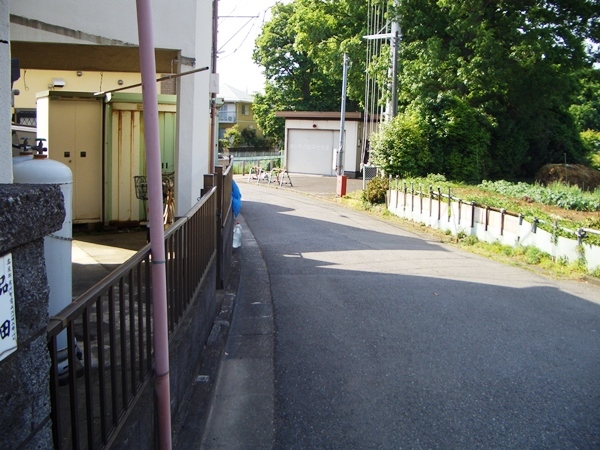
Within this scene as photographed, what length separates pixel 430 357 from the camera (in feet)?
21.2

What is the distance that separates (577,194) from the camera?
60.2 feet

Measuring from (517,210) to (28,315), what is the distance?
14878 millimetres

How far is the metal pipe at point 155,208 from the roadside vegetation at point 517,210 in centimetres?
1017

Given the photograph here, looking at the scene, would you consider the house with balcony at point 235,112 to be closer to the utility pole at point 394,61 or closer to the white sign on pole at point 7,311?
the utility pole at point 394,61

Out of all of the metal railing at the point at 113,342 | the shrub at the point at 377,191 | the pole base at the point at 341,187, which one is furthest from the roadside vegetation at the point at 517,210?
the metal railing at the point at 113,342

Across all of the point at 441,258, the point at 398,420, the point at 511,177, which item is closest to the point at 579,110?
the point at 511,177

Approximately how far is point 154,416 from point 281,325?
3924 millimetres

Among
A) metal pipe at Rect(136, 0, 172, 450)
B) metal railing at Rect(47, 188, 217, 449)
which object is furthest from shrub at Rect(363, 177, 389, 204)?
metal pipe at Rect(136, 0, 172, 450)

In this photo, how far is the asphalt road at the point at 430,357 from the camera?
491 centimetres

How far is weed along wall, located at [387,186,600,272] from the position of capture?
12.6 meters

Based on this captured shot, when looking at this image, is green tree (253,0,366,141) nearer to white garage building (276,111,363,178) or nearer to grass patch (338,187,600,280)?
white garage building (276,111,363,178)

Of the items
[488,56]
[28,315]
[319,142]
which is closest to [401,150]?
[488,56]

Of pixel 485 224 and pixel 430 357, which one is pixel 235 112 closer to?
pixel 485 224

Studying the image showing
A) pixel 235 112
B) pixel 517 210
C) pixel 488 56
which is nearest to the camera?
pixel 517 210
